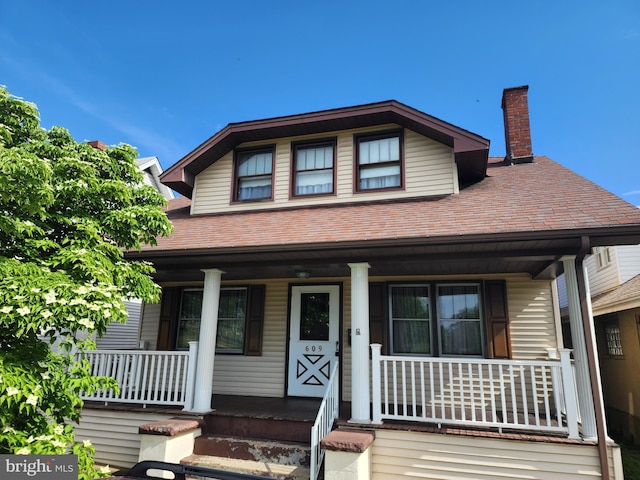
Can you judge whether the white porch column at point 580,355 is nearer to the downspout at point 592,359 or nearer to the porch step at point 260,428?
the downspout at point 592,359

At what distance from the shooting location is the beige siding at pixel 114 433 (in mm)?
5855

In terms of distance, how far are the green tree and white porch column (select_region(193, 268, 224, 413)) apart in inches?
49.7

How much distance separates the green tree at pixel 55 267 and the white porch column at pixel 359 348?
9.08ft

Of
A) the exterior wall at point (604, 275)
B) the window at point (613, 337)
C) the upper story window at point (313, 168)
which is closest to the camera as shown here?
the upper story window at point (313, 168)

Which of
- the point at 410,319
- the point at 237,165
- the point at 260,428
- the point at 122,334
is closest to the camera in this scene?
the point at 260,428

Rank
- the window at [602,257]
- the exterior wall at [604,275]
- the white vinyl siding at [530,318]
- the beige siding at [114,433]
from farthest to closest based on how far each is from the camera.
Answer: the window at [602,257]
the exterior wall at [604,275]
the white vinyl siding at [530,318]
the beige siding at [114,433]

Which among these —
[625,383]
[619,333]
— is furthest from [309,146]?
[625,383]

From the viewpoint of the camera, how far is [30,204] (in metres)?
3.84

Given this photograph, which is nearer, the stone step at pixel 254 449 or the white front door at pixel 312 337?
the stone step at pixel 254 449

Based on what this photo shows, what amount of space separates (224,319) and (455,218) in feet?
16.7

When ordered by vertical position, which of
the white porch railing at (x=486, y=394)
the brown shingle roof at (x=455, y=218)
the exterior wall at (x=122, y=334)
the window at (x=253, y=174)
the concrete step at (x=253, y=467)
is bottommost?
the concrete step at (x=253, y=467)

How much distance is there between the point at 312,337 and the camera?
7398mm

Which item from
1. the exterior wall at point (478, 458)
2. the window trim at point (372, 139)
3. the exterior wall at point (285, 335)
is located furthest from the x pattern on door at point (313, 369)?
the window trim at point (372, 139)

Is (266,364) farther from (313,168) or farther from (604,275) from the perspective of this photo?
(604,275)
